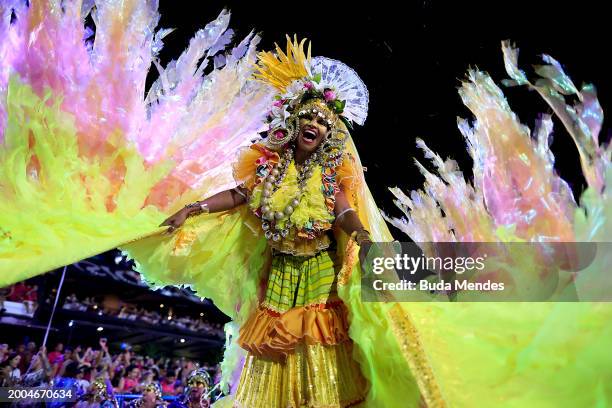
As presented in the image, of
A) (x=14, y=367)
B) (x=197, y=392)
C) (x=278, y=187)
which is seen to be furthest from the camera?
(x=14, y=367)

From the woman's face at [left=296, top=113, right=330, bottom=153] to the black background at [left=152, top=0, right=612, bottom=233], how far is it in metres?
1.54

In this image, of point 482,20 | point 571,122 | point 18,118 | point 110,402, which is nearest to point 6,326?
point 110,402

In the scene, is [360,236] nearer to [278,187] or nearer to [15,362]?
[278,187]

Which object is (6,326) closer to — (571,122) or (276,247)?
(276,247)

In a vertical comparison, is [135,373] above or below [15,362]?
above

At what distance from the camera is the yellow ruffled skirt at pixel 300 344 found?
2.34 meters

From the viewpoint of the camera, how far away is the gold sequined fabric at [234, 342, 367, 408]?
2.31 meters

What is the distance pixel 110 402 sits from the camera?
4938 mm

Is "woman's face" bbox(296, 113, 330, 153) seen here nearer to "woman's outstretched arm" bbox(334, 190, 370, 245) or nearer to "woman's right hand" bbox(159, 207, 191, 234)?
"woman's outstretched arm" bbox(334, 190, 370, 245)

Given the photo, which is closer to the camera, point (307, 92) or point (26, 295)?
point (307, 92)

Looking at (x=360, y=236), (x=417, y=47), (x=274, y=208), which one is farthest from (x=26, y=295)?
(x=360, y=236)

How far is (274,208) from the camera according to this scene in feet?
8.82

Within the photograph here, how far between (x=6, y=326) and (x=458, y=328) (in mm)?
7235

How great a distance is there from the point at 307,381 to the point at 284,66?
1757 mm
